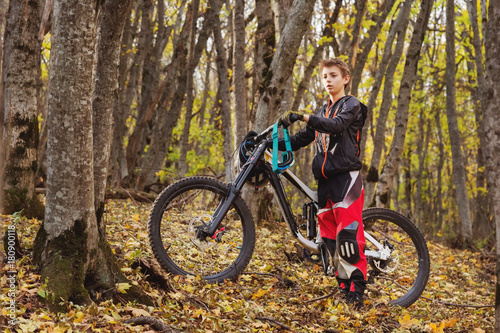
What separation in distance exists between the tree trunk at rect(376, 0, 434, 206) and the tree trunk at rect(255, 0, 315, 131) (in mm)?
3516

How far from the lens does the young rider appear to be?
4074 mm

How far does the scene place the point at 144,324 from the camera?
275 cm

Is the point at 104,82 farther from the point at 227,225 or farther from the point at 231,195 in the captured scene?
the point at 227,225

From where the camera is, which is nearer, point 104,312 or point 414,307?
point 104,312

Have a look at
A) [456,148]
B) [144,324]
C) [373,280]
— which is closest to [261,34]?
[373,280]

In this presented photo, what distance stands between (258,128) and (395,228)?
221 centimetres

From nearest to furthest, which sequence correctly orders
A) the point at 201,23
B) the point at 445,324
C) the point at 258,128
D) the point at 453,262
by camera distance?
the point at 445,324, the point at 258,128, the point at 453,262, the point at 201,23

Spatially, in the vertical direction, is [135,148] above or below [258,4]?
below

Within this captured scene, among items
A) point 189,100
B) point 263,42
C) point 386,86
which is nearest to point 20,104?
point 263,42

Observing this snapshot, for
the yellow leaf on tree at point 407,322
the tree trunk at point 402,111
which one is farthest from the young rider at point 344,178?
the tree trunk at point 402,111

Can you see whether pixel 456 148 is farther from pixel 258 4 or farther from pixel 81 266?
pixel 81 266

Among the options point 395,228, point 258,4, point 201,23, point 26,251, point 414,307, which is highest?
point 201,23

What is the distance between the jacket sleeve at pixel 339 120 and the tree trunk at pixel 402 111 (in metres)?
5.17

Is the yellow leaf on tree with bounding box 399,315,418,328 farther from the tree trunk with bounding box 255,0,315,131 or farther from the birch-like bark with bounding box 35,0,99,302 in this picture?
the tree trunk with bounding box 255,0,315,131
